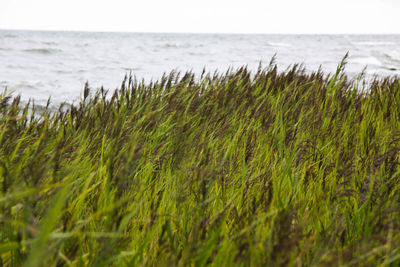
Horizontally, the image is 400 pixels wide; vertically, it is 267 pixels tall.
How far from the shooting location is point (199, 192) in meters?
1.10

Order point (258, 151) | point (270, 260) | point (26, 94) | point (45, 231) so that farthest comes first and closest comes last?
1. point (26, 94)
2. point (258, 151)
3. point (270, 260)
4. point (45, 231)

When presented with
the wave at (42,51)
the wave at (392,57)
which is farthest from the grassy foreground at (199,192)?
the wave at (392,57)

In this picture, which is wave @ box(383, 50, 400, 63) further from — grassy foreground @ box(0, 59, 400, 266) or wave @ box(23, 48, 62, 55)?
grassy foreground @ box(0, 59, 400, 266)

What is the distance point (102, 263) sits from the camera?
0.88m

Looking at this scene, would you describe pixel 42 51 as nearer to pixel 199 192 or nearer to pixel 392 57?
pixel 199 192

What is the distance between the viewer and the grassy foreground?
93cm

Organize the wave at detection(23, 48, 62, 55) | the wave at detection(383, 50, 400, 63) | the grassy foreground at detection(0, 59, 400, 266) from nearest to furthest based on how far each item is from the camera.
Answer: the grassy foreground at detection(0, 59, 400, 266) → the wave at detection(23, 48, 62, 55) → the wave at detection(383, 50, 400, 63)

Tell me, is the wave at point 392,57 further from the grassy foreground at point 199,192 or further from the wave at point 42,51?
the grassy foreground at point 199,192

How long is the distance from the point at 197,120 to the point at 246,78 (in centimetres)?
125

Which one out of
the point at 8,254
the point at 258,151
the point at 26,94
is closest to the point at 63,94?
the point at 26,94

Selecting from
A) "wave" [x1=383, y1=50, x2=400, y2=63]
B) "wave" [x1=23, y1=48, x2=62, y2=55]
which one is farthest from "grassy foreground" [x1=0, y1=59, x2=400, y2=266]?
"wave" [x1=383, y1=50, x2=400, y2=63]

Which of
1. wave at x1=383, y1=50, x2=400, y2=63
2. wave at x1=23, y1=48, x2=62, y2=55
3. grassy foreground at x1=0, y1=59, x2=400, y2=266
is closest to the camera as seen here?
grassy foreground at x1=0, y1=59, x2=400, y2=266

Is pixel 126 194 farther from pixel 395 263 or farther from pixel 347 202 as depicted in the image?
pixel 395 263

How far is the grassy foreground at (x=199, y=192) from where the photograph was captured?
0.93m
